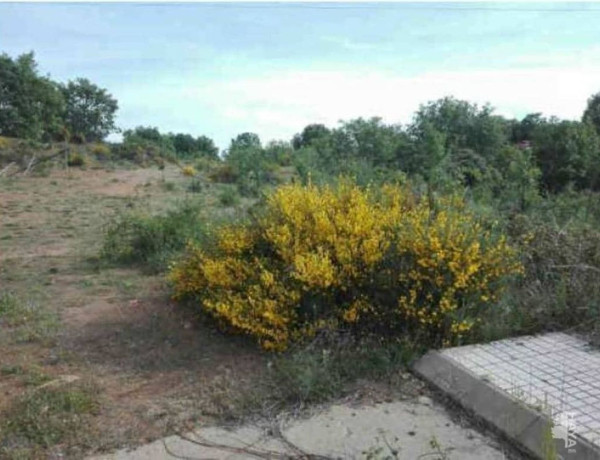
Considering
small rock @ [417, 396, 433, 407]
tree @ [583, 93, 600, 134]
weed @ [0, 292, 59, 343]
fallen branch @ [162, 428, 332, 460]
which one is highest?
tree @ [583, 93, 600, 134]

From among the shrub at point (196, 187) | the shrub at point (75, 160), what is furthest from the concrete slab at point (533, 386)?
the shrub at point (75, 160)

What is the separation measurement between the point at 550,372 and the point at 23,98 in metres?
35.0

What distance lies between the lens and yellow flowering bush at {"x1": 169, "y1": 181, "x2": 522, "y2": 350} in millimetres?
3699

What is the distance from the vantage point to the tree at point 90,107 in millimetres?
44531

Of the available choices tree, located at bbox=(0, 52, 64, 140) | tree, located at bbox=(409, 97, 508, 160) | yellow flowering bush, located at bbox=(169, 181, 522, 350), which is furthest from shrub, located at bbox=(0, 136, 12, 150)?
yellow flowering bush, located at bbox=(169, 181, 522, 350)

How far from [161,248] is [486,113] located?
6828 mm

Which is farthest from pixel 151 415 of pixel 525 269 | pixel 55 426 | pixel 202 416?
pixel 525 269

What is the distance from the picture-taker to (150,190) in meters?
17.1

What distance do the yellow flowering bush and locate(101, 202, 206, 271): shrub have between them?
2.58 m

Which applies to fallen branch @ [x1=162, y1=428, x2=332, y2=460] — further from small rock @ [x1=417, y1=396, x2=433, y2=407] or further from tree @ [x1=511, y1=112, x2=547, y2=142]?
tree @ [x1=511, y1=112, x2=547, y2=142]

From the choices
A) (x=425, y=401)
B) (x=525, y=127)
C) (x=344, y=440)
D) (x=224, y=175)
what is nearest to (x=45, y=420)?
(x=344, y=440)

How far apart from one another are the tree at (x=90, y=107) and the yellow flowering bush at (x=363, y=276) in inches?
1689

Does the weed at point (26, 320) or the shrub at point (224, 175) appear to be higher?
the shrub at point (224, 175)

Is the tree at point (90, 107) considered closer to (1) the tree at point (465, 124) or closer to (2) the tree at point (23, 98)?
(2) the tree at point (23, 98)
